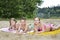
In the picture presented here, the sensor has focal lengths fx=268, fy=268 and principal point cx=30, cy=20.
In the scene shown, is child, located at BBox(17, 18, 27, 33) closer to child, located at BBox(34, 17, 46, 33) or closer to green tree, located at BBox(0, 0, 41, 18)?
child, located at BBox(34, 17, 46, 33)

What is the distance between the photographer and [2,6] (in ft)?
72.7

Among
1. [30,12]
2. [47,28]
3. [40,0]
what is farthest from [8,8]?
[47,28]

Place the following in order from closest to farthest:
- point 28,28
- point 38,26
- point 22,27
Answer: point 38,26 < point 22,27 < point 28,28

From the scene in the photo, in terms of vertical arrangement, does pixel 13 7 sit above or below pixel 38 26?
below

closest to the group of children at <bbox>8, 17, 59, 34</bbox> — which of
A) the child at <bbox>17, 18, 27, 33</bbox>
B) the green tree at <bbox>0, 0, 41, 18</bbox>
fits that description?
the child at <bbox>17, 18, 27, 33</bbox>

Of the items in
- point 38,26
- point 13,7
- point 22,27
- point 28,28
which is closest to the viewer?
point 38,26

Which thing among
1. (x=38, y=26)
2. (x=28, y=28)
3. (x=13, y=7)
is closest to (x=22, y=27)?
(x=28, y=28)

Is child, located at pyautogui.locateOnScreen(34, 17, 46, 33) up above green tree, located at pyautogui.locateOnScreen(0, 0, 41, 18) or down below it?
above

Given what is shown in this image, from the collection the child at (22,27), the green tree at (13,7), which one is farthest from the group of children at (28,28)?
the green tree at (13,7)

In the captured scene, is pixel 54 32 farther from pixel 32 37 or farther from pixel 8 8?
pixel 8 8

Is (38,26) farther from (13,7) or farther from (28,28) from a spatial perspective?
(13,7)

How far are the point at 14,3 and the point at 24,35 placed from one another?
46.5 feet

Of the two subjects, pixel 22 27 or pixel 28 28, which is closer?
pixel 22 27

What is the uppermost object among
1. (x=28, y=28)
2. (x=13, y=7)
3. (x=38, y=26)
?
(x=38, y=26)
